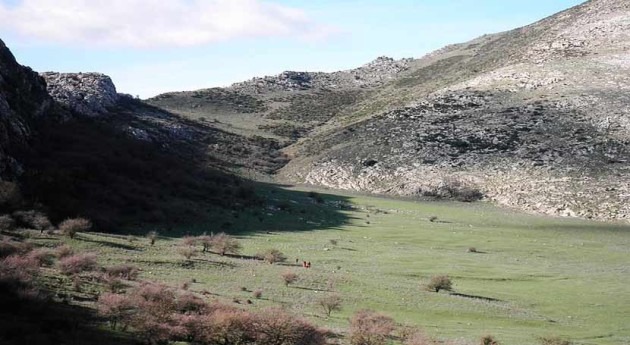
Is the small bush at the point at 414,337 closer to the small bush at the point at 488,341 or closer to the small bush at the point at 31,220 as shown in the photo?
the small bush at the point at 488,341

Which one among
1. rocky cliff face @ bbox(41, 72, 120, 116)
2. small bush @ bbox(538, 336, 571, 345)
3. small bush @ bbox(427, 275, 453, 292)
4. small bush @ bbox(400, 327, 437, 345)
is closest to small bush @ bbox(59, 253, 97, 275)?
small bush @ bbox(400, 327, 437, 345)

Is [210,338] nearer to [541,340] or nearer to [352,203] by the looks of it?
[541,340]

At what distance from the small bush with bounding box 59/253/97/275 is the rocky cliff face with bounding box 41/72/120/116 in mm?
71650

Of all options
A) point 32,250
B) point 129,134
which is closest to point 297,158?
point 129,134

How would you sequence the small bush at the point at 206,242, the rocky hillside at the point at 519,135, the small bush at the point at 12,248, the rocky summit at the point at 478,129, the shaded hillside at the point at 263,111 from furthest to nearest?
the shaded hillside at the point at 263,111 < the rocky hillside at the point at 519,135 < the rocky summit at the point at 478,129 < the small bush at the point at 206,242 < the small bush at the point at 12,248

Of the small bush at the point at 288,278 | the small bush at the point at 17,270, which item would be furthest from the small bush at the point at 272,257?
the small bush at the point at 17,270

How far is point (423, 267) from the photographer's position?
4906 cm

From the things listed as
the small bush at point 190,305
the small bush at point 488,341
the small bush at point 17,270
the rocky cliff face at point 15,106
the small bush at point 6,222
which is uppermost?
the rocky cliff face at point 15,106

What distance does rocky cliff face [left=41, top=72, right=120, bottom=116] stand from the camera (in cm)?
10432

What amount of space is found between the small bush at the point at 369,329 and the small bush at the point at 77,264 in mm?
13575

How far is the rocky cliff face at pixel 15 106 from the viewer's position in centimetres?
5384

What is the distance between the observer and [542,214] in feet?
269

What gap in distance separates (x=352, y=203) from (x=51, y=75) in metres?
79.6

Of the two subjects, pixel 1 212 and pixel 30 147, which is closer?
pixel 1 212
